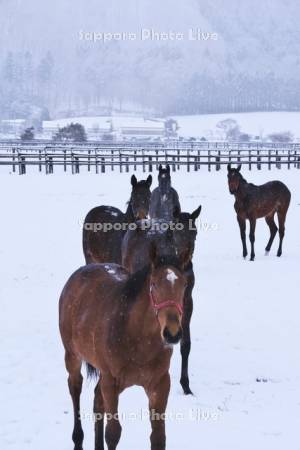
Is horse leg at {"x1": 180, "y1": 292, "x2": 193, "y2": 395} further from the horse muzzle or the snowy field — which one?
the horse muzzle

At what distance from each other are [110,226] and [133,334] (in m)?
5.32

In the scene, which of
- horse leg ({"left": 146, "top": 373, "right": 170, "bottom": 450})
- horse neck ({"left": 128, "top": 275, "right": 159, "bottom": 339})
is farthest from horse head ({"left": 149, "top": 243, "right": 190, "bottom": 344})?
horse leg ({"left": 146, "top": 373, "right": 170, "bottom": 450})

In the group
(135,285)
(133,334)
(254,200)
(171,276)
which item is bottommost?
(254,200)

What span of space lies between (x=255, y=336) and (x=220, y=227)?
9342 mm

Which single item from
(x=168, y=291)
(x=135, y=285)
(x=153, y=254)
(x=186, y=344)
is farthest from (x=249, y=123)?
(x=168, y=291)

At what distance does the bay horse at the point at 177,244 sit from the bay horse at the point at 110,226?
1162mm

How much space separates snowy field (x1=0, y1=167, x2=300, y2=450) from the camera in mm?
4961

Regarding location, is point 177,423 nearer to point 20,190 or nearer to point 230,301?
point 230,301

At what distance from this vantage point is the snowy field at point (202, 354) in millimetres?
4961

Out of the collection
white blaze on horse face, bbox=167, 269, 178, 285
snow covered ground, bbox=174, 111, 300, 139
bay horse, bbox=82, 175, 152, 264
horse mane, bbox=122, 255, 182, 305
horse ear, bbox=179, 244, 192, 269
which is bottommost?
bay horse, bbox=82, 175, 152, 264

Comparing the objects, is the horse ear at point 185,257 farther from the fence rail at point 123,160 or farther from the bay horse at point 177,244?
the fence rail at point 123,160

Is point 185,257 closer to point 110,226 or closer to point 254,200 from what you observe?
point 110,226

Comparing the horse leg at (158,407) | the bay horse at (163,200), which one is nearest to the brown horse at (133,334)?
the horse leg at (158,407)

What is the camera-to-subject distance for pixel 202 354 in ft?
22.6
